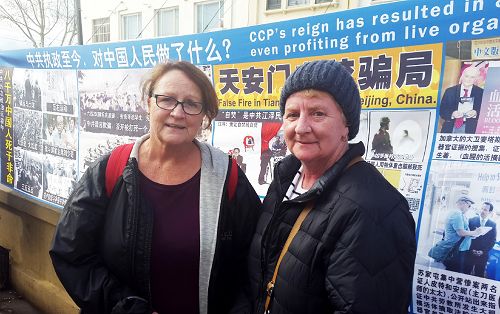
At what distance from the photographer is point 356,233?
1.06 meters

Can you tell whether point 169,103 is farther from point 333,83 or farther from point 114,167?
point 333,83

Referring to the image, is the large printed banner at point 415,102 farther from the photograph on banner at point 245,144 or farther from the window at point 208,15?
the window at point 208,15

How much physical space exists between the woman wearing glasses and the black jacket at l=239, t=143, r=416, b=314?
0.38 m

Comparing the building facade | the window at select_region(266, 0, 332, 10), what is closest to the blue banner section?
the building facade

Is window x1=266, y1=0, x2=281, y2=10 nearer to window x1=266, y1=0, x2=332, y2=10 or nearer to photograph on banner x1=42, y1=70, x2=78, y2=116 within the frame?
window x1=266, y1=0, x2=332, y2=10

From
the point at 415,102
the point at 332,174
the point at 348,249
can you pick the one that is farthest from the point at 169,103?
the point at 415,102

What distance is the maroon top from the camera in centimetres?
158

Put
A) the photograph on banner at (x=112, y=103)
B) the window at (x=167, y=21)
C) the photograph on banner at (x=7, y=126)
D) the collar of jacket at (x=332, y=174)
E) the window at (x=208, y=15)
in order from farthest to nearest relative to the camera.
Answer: the window at (x=167, y=21) → the window at (x=208, y=15) → the photograph on banner at (x=7, y=126) → the photograph on banner at (x=112, y=103) → the collar of jacket at (x=332, y=174)

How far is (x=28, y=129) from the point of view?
3.67 metres

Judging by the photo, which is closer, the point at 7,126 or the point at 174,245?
the point at 174,245

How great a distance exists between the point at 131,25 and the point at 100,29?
2310 millimetres

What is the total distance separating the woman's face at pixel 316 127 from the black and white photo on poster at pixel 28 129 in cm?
308

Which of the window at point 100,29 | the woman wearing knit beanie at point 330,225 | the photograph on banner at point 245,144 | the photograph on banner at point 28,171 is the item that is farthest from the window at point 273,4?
the woman wearing knit beanie at point 330,225

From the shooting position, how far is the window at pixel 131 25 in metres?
15.7
